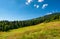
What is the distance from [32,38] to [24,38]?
55.9 inches

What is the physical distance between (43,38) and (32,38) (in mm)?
2190

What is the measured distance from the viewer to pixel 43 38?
2736 cm

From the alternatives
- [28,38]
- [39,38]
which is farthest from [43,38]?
[28,38]

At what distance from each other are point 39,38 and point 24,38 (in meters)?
2.96

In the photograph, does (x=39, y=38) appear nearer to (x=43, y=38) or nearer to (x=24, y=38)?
(x=43, y=38)

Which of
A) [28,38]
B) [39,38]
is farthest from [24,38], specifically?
[39,38]

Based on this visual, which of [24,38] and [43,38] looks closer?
[43,38]

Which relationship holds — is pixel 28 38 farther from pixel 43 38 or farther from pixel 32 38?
pixel 43 38

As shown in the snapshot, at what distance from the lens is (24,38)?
1151 inches

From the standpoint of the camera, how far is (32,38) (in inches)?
1131

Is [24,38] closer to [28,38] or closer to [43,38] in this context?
[28,38]

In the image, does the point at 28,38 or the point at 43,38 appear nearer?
the point at 43,38

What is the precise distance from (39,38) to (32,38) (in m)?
1.62

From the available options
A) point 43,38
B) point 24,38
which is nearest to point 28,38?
point 24,38
